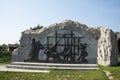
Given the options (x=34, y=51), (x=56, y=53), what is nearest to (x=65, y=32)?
(x=56, y=53)

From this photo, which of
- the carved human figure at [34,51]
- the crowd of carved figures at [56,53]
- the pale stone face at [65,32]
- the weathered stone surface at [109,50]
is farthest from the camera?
the pale stone face at [65,32]

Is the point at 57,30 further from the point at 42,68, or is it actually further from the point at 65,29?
the point at 42,68

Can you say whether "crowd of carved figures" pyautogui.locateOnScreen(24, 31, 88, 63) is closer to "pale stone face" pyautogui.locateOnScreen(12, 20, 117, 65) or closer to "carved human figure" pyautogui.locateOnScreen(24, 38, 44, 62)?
"carved human figure" pyautogui.locateOnScreen(24, 38, 44, 62)

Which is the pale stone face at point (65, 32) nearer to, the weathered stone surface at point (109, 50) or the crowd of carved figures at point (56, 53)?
the crowd of carved figures at point (56, 53)

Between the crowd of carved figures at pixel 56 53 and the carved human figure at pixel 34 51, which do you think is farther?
the carved human figure at pixel 34 51

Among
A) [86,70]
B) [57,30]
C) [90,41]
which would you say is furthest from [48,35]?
[86,70]

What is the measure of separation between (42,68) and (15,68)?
2083 mm

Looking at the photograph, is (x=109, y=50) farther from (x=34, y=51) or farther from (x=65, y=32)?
(x=65, y=32)

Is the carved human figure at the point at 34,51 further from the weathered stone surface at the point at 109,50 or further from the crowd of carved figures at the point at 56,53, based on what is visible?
the weathered stone surface at the point at 109,50

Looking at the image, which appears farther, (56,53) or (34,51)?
(34,51)

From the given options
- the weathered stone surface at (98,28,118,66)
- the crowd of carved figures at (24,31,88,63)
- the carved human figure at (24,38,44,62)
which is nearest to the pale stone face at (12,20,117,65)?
the crowd of carved figures at (24,31,88,63)

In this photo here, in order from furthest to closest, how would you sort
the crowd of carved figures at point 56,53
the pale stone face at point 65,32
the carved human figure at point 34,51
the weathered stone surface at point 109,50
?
the pale stone face at point 65,32 < the carved human figure at point 34,51 < the crowd of carved figures at point 56,53 < the weathered stone surface at point 109,50

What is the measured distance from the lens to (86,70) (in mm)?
16750

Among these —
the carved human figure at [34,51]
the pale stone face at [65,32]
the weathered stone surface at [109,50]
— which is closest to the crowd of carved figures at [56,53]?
the carved human figure at [34,51]
